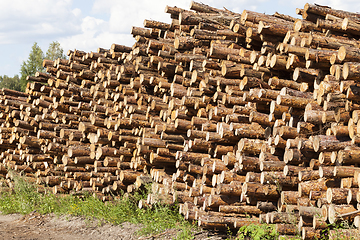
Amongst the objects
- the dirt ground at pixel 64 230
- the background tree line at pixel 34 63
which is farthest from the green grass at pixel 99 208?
the background tree line at pixel 34 63

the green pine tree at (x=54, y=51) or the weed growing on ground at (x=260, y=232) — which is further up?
the green pine tree at (x=54, y=51)

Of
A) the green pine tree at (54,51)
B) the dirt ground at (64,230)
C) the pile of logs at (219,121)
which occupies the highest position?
the green pine tree at (54,51)

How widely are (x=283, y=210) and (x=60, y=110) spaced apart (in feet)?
26.5

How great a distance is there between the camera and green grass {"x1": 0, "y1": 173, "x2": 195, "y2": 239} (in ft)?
26.5

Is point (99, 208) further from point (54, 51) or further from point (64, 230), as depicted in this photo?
point (54, 51)

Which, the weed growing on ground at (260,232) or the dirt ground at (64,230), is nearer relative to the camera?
the weed growing on ground at (260,232)

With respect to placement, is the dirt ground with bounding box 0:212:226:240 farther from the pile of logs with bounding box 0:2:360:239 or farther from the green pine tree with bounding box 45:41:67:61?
the green pine tree with bounding box 45:41:67:61

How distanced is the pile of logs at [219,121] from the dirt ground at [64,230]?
0.78 meters

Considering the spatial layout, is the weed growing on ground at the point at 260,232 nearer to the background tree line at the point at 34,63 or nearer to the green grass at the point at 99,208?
the green grass at the point at 99,208

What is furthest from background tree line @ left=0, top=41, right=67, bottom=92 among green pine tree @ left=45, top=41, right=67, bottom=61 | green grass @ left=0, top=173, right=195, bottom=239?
green grass @ left=0, top=173, right=195, bottom=239

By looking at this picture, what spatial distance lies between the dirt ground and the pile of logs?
78 centimetres

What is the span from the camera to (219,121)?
26.3ft

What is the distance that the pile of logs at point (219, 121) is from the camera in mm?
5637

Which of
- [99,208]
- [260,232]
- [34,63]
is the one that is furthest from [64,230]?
[34,63]
